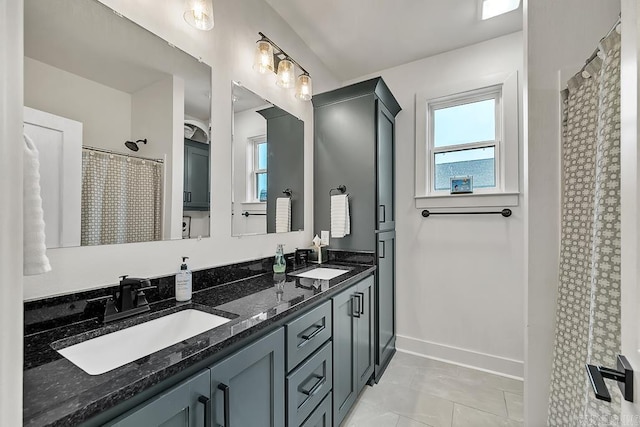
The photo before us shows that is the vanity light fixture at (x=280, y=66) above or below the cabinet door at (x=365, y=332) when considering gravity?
above

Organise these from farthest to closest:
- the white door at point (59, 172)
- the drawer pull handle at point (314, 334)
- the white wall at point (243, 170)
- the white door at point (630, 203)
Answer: the white wall at point (243, 170), the drawer pull handle at point (314, 334), the white door at point (59, 172), the white door at point (630, 203)

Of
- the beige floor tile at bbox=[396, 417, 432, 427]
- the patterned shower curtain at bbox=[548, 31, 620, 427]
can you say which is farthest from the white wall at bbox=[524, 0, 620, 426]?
the beige floor tile at bbox=[396, 417, 432, 427]

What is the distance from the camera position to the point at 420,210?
2.53 m

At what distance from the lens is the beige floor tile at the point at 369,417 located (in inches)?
65.7

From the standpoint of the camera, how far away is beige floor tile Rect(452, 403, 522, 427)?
1.67 metres

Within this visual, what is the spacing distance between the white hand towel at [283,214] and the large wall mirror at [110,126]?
65cm

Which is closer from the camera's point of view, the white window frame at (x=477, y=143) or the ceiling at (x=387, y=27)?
Answer: the ceiling at (x=387, y=27)

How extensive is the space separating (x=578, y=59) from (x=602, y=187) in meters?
0.73

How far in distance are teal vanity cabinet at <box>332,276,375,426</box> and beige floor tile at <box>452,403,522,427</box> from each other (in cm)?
58

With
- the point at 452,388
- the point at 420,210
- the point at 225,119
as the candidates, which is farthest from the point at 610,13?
the point at 452,388

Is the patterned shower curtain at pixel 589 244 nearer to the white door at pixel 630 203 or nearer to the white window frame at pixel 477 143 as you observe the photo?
the white door at pixel 630 203

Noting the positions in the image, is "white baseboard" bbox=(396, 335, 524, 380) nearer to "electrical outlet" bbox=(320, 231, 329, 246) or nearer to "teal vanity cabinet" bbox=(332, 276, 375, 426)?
"teal vanity cabinet" bbox=(332, 276, 375, 426)

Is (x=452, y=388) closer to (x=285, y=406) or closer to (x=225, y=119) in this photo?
(x=285, y=406)

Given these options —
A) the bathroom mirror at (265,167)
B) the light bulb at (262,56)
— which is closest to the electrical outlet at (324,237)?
the bathroom mirror at (265,167)
